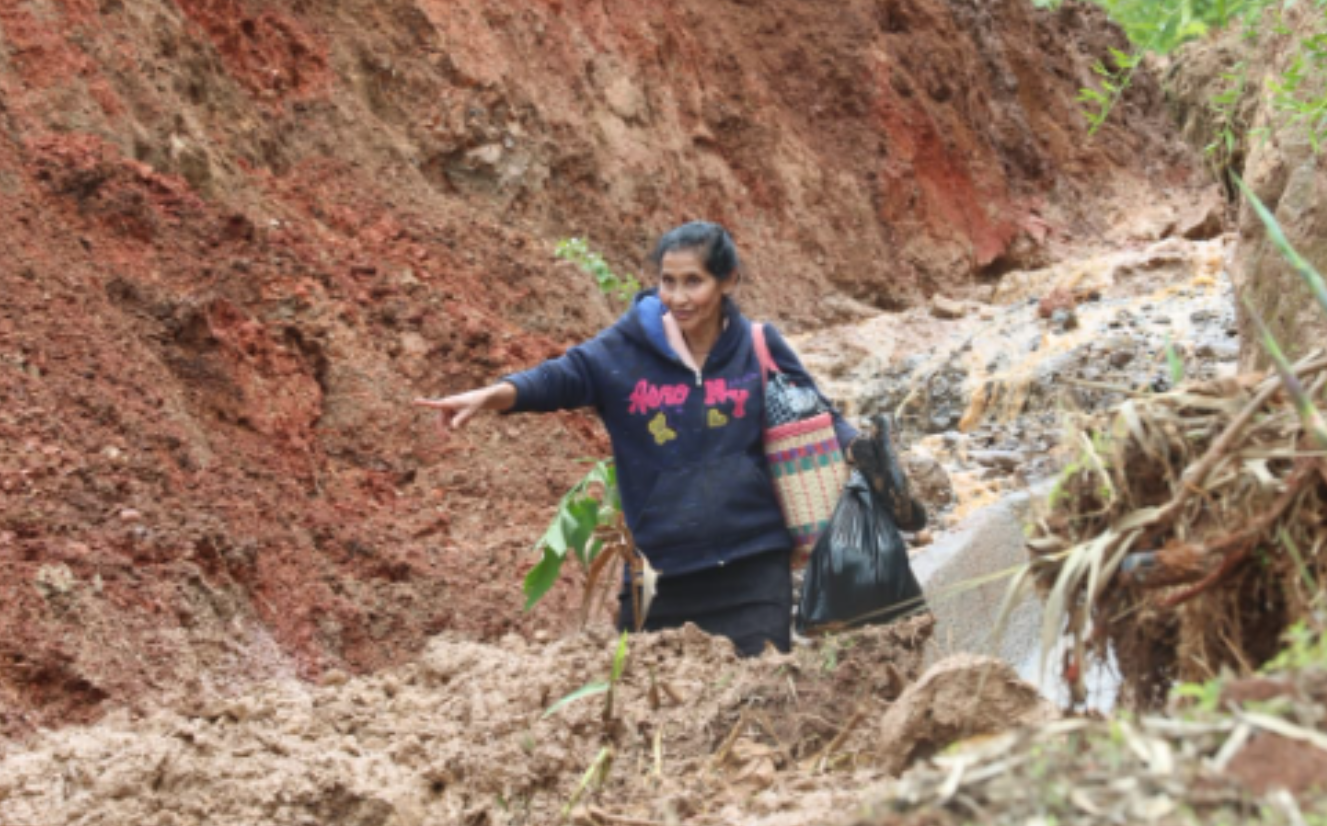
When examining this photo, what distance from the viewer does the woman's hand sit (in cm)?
439

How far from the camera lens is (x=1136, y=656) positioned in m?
2.74

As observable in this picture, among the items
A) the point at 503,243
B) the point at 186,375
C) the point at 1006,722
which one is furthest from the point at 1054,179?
the point at 1006,722

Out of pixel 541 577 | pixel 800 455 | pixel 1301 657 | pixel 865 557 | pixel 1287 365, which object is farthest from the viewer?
pixel 541 577

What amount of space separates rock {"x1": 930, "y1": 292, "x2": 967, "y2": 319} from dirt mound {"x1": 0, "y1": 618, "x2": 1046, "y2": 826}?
10.3 m

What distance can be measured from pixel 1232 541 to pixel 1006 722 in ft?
2.48

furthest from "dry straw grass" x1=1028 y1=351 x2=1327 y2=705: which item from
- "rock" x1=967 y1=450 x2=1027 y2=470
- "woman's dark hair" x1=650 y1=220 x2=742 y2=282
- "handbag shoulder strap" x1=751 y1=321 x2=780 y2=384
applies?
"rock" x1=967 y1=450 x2=1027 y2=470

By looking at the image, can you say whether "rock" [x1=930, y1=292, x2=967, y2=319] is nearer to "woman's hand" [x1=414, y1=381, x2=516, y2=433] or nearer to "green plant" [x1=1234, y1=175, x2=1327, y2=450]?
"woman's hand" [x1=414, y1=381, x2=516, y2=433]

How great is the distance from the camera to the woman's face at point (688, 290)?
4684mm

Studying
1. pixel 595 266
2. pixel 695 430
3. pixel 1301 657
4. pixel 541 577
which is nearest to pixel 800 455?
pixel 695 430

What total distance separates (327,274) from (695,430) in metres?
4.71

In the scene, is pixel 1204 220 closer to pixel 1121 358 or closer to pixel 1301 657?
pixel 1121 358

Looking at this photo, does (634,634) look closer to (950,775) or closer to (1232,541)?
(1232,541)

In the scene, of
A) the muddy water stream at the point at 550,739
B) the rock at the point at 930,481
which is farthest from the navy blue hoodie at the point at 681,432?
the rock at the point at 930,481

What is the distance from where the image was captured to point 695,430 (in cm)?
468
